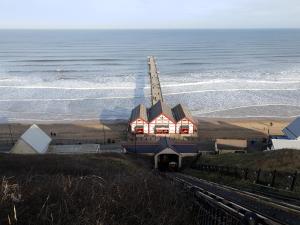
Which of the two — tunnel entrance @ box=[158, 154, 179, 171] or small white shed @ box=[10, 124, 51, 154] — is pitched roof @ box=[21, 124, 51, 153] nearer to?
small white shed @ box=[10, 124, 51, 154]

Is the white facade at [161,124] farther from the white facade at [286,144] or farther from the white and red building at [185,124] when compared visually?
the white facade at [286,144]

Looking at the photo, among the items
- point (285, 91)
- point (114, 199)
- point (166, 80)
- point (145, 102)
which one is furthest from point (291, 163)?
point (166, 80)

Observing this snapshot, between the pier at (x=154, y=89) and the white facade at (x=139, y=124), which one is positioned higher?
the pier at (x=154, y=89)

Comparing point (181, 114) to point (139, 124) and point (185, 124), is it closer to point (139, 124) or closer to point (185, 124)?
point (185, 124)

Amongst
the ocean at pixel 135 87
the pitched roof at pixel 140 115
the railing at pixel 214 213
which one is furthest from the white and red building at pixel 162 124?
the railing at pixel 214 213

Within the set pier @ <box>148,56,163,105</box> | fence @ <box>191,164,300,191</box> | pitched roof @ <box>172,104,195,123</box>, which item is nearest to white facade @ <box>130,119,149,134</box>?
pitched roof @ <box>172,104,195,123</box>

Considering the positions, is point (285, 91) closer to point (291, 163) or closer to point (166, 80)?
point (166, 80)
